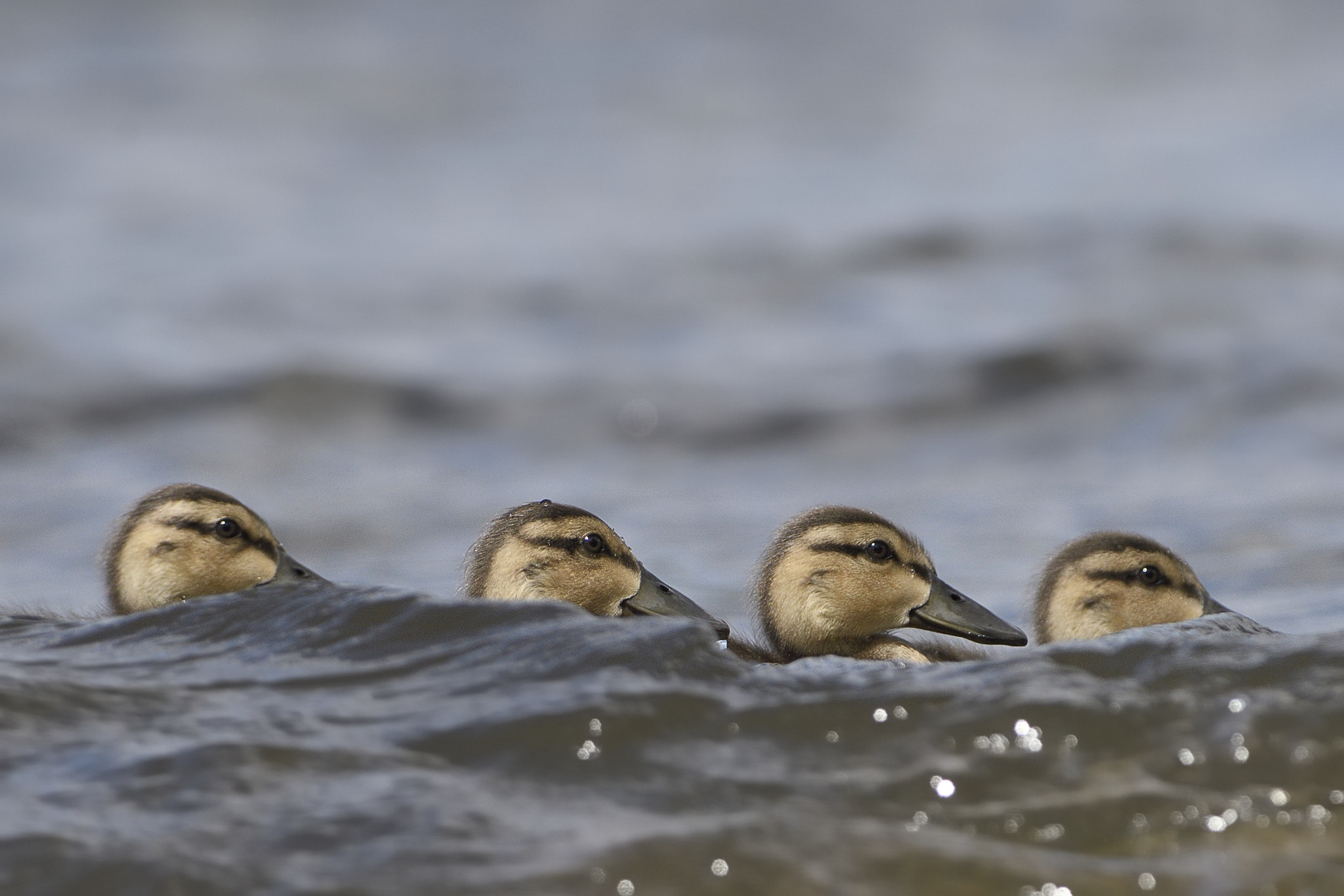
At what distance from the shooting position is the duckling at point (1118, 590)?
6637mm

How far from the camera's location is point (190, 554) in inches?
257

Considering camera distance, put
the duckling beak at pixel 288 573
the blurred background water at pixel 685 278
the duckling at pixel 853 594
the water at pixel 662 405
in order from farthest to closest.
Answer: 1. the blurred background water at pixel 685 278
2. the duckling at pixel 853 594
3. the duckling beak at pixel 288 573
4. the water at pixel 662 405

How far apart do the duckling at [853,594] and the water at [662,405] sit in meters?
1.40

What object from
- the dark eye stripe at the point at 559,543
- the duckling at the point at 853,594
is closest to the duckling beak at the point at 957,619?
the duckling at the point at 853,594

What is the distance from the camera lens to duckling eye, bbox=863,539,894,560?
668cm

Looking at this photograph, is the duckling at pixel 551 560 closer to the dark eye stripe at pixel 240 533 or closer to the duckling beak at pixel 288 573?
the duckling beak at pixel 288 573

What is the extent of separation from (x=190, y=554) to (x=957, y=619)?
291cm

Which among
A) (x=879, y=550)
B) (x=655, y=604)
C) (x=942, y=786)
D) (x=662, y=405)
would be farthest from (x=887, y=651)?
(x=662, y=405)

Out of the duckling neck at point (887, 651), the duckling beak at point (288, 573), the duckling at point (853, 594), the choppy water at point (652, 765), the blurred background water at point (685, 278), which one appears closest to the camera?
the choppy water at point (652, 765)

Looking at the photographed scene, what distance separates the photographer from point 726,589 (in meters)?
9.06

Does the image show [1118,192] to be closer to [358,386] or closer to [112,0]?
[358,386]

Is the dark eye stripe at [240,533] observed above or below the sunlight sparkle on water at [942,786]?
above

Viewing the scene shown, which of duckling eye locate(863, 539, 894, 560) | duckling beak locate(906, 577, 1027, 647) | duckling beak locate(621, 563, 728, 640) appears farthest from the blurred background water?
duckling eye locate(863, 539, 894, 560)

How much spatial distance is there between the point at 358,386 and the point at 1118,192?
9.10 meters
